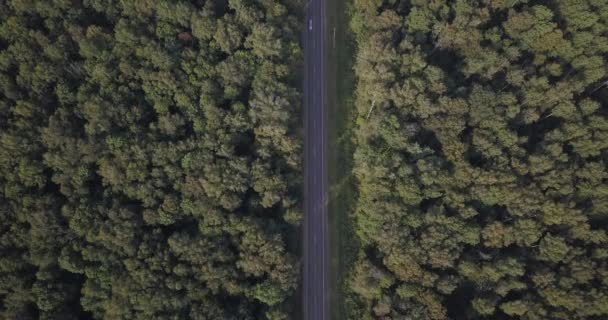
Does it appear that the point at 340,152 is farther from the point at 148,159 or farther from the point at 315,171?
the point at 148,159

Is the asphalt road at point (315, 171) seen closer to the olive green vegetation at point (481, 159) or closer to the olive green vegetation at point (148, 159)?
the olive green vegetation at point (148, 159)

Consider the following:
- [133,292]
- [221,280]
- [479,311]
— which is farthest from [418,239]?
[133,292]

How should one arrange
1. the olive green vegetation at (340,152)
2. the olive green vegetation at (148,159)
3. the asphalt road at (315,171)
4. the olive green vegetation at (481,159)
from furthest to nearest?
1. the olive green vegetation at (340,152)
2. the asphalt road at (315,171)
3. the olive green vegetation at (481,159)
4. the olive green vegetation at (148,159)

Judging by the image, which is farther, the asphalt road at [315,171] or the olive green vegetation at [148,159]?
the asphalt road at [315,171]

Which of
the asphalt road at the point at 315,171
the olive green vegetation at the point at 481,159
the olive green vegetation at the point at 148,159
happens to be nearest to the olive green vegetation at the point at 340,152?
the asphalt road at the point at 315,171

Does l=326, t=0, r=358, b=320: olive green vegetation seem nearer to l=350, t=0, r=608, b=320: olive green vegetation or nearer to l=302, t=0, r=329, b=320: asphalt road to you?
l=302, t=0, r=329, b=320: asphalt road

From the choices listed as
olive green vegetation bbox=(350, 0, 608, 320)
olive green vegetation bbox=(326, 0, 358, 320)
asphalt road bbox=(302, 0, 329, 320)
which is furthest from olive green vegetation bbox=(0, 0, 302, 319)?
olive green vegetation bbox=(350, 0, 608, 320)
